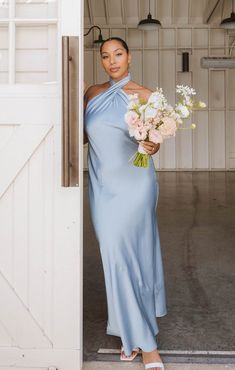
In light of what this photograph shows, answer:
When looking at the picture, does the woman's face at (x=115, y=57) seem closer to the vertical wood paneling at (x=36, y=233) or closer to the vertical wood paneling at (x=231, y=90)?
the vertical wood paneling at (x=36, y=233)

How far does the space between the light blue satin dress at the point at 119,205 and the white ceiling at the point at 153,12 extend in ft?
41.8

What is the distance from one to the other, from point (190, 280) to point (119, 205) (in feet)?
6.23

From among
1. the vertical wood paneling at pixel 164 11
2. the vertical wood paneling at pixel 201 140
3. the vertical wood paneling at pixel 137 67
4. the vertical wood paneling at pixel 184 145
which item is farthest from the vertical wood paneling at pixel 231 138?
the vertical wood paneling at pixel 164 11

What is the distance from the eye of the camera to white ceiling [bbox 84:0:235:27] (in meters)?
14.5

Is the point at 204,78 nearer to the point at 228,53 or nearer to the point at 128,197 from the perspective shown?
the point at 228,53

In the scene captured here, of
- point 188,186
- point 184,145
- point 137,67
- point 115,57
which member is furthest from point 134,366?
point 137,67

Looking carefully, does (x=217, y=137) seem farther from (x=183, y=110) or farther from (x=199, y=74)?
(x=183, y=110)

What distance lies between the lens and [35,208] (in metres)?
2.36

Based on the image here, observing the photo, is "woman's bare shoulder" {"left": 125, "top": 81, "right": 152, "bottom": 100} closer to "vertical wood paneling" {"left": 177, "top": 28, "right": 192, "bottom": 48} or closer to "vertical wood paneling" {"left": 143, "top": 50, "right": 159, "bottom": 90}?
"vertical wood paneling" {"left": 143, "top": 50, "right": 159, "bottom": 90}

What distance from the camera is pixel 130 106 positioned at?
86.8 inches

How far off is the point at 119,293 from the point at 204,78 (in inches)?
531

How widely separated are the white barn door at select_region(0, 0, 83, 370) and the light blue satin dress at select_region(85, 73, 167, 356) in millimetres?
198

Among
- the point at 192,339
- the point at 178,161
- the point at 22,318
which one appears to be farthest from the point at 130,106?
the point at 178,161

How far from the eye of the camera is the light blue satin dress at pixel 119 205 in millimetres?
2448
